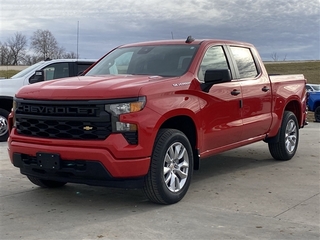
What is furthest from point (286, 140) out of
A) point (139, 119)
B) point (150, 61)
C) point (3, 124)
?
point (3, 124)

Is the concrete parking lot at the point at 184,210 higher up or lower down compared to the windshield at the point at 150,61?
lower down

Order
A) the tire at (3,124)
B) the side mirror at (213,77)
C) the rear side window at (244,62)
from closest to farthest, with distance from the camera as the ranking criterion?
the side mirror at (213,77) < the rear side window at (244,62) < the tire at (3,124)

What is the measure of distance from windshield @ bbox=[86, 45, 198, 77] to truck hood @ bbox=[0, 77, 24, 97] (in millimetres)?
4333

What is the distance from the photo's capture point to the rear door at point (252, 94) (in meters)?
6.75

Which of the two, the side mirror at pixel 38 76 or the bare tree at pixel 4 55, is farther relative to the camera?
the bare tree at pixel 4 55

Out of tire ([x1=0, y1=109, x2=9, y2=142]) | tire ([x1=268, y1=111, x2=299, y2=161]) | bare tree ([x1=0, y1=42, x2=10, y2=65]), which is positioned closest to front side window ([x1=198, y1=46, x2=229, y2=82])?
tire ([x1=268, y1=111, x2=299, y2=161])

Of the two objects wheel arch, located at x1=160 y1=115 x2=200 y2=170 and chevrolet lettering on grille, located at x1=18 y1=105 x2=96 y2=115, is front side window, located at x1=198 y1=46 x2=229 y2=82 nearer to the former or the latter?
wheel arch, located at x1=160 y1=115 x2=200 y2=170

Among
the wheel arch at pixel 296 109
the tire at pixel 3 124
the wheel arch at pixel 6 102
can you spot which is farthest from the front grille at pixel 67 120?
the wheel arch at pixel 6 102

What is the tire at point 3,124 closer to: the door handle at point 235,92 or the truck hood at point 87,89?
the truck hood at point 87,89

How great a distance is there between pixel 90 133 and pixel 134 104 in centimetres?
54

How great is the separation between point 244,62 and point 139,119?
2.93 meters

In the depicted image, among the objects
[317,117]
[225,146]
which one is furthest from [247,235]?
[317,117]

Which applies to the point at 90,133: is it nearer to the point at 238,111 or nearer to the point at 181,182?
the point at 181,182

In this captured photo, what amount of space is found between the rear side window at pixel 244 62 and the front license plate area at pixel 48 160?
3.19m
